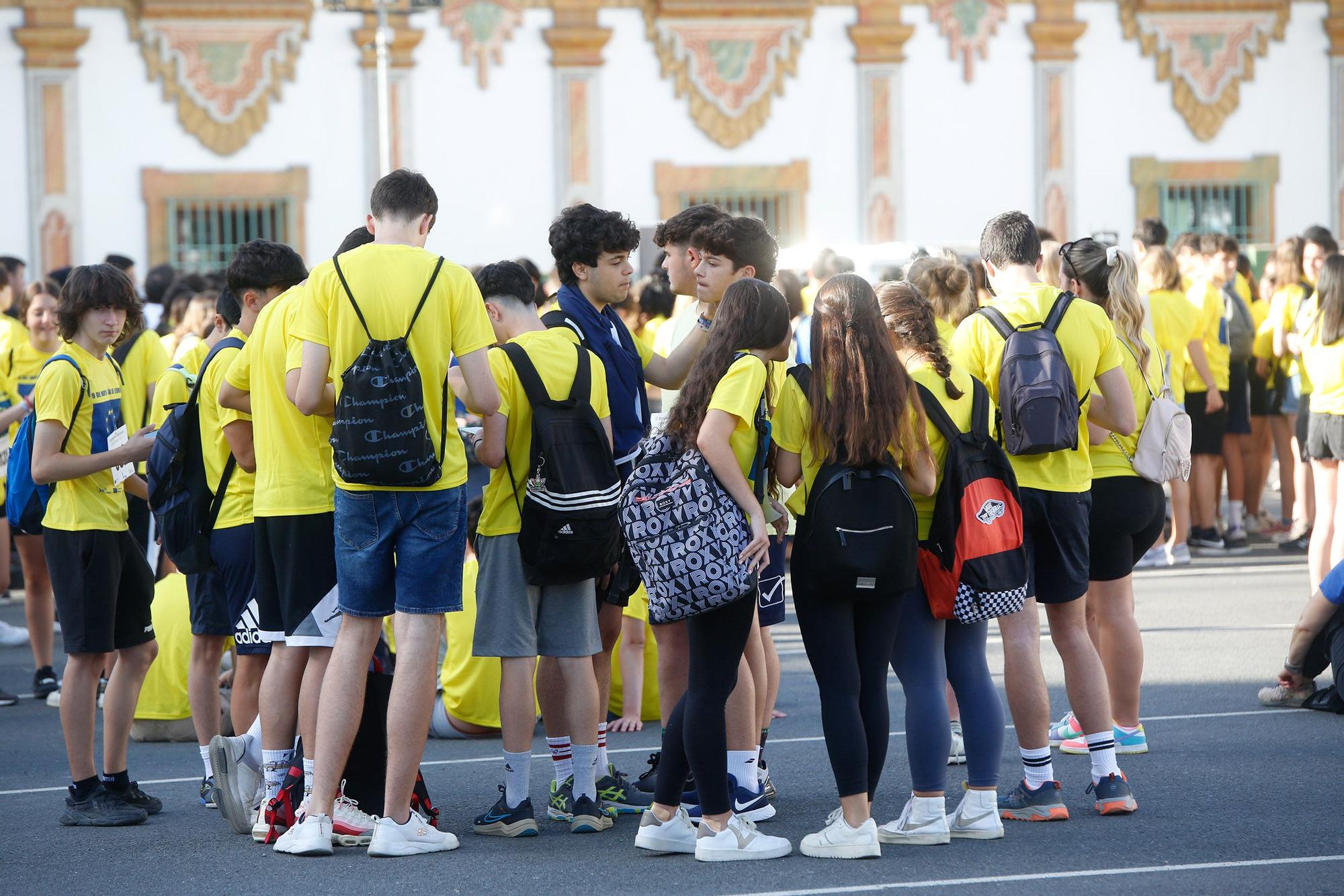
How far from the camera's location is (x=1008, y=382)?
5.14 m

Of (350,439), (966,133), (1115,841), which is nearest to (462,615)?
(350,439)

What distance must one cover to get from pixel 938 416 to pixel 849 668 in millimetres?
768

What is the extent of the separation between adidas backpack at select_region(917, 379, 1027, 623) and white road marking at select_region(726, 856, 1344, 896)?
2.39 feet

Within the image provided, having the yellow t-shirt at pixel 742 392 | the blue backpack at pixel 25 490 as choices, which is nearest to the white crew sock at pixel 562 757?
the yellow t-shirt at pixel 742 392

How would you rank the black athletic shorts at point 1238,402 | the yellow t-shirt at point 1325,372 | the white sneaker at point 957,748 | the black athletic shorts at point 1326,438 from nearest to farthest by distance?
the white sneaker at point 957,748
the black athletic shorts at point 1326,438
the yellow t-shirt at point 1325,372
the black athletic shorts at point 1238,402

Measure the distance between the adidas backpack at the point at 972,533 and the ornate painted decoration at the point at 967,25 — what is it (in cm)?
1702

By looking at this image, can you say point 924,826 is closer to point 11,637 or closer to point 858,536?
point 858,536

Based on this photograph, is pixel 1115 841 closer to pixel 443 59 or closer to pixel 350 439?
pixel 350 439

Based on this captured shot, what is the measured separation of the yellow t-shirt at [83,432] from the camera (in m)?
5.53

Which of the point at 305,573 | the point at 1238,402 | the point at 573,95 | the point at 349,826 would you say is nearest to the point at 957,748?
the point at 349,826

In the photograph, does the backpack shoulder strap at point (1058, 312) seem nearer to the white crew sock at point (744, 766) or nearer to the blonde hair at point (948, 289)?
the blonde hair at point (948, 289)

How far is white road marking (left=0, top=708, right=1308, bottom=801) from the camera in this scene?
6023 mm

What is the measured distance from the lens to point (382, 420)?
4598mm

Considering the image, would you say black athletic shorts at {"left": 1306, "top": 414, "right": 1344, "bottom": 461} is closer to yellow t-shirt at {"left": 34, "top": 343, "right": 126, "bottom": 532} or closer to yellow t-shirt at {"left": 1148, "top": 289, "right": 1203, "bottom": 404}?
yellow t-shirt at {"left": 1148, "top": 289, "right": 1203, "bottom": 404}
